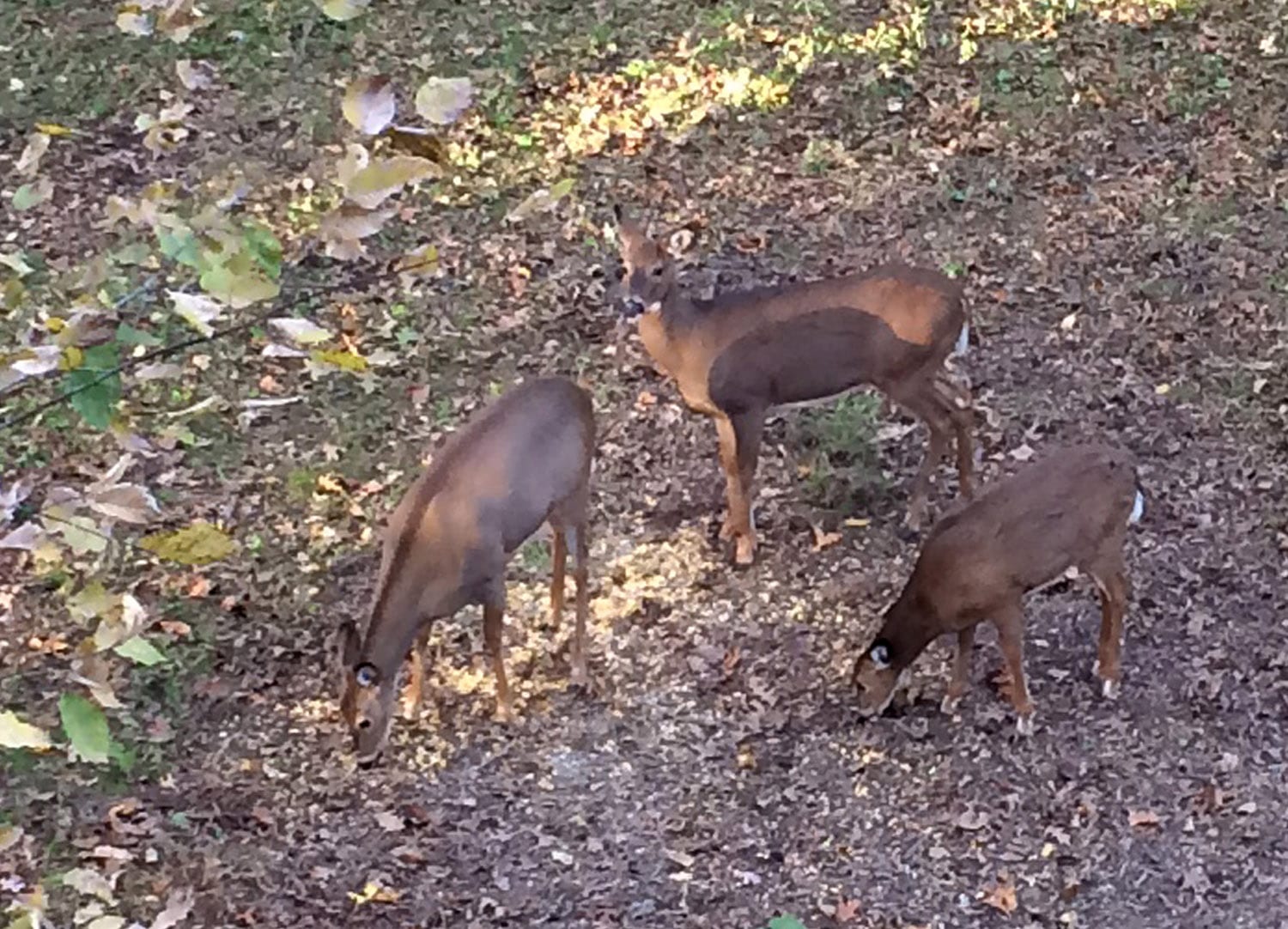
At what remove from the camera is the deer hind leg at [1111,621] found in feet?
21.2

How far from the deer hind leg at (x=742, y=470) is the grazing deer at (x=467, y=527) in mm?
963

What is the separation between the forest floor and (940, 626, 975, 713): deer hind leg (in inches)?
2.8

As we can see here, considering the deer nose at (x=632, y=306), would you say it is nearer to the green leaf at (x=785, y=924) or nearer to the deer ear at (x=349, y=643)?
the deer ear at (x=349, y=643)

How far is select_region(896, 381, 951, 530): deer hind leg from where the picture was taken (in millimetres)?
7426

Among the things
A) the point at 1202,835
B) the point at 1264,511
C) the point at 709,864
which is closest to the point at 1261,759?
the point at 1202,835

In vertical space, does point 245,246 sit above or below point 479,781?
above

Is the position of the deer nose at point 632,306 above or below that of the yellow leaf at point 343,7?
below

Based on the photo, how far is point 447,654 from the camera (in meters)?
7.01

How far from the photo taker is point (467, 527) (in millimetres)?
6273

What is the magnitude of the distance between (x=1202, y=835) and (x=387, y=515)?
12.1 feet

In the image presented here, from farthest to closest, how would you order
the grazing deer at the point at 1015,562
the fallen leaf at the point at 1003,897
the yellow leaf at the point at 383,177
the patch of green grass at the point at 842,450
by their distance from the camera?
1. the patch of green grass at the point at 842,450
2. the grazing deer at the point at 1015,562
3. the fallen leaf at the point at 1003,897
4. the yellow leaf at the point at 383,177

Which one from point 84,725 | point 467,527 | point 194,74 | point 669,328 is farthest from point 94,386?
point 669,328

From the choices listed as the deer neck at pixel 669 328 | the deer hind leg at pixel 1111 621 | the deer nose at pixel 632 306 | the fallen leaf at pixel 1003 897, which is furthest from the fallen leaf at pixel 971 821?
the deer nose at pixel 632 306

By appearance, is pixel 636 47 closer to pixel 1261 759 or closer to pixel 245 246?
pixel 1261 759
